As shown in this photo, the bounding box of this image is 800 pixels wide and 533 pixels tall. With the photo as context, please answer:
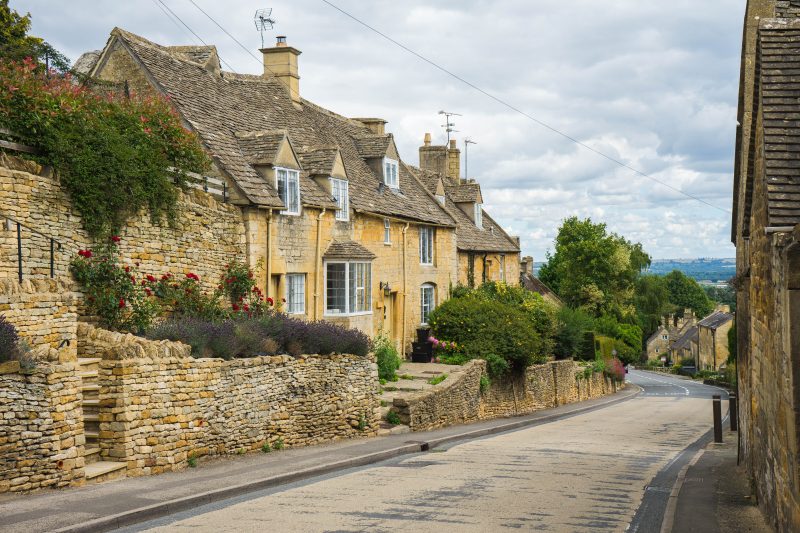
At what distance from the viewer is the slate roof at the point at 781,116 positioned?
344 inches

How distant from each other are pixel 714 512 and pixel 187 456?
8.97 m

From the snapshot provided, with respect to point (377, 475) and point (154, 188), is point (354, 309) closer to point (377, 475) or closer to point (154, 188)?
point (154, 188)

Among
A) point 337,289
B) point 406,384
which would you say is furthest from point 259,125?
point 406,384

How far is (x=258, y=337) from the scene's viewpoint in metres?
18.2

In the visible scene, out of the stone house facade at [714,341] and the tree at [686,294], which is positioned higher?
the tree at [686,294]

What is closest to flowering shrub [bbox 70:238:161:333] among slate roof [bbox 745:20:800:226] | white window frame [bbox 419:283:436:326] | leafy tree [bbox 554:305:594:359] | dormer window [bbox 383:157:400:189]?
slate roof [bbox 745:20:800:226]

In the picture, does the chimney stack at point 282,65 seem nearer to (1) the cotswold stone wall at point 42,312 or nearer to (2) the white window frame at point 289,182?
(2) the white window frame at point 289,182

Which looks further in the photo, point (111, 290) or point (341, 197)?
point (341, 197)

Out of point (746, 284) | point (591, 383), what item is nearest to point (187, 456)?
point (746, 284)

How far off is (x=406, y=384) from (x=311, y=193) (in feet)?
22.5

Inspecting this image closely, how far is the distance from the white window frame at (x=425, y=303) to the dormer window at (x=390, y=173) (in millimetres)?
4410

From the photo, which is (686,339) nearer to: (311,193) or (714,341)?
(714,341)

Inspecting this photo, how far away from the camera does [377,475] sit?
1539 cm

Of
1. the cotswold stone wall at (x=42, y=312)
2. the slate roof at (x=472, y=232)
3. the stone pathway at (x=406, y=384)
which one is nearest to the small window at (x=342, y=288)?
the stone pathway at (x=406, y=384)
